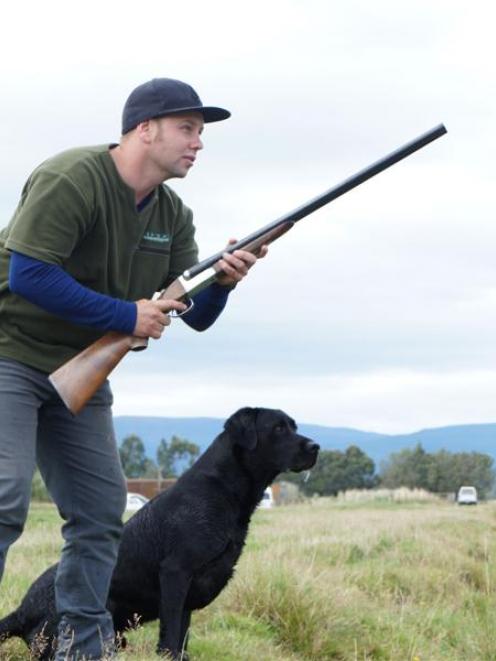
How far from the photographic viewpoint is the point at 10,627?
5859 millimetres

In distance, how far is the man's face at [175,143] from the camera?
16.4ft

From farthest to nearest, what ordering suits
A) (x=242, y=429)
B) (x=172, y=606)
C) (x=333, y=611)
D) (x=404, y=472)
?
1. (x=404, y=472)
2. (x=333, y=611)
3. (x=242, y=429)
4. (x=172, y=606)

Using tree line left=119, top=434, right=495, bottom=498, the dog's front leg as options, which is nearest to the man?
the dog's front leg

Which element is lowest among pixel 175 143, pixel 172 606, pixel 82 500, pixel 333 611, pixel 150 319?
pixel 333 611

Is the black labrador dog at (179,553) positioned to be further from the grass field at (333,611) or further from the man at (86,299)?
the man at (86,299)

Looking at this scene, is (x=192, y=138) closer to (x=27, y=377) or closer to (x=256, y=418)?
(x=27, y=377)

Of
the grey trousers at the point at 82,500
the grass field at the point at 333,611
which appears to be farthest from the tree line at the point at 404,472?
the grey trousers at the point at 82,500

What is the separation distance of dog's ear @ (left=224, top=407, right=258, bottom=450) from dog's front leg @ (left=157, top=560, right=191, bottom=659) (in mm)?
835

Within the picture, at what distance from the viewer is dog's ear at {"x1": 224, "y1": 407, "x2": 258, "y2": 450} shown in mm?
6445

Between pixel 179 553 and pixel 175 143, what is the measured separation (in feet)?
6.75

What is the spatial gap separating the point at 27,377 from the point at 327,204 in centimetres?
179

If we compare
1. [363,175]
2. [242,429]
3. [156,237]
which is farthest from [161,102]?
[242,429]

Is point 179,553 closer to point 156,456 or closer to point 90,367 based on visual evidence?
point 90,367

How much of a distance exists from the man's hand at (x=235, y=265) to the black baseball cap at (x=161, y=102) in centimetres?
59
